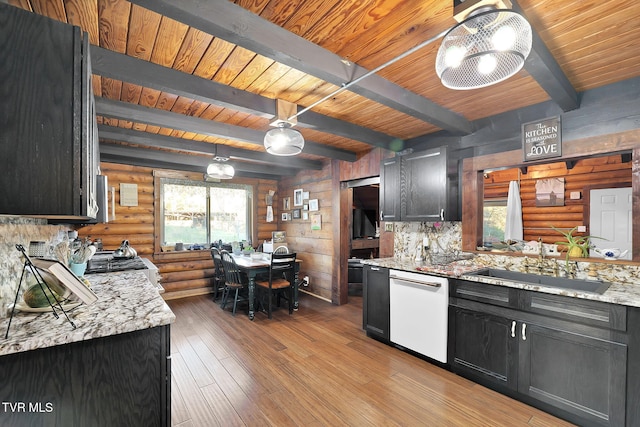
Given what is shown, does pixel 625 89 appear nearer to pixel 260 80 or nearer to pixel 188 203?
pixel 260 80

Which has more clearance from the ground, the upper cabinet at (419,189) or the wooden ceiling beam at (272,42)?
the wooden ceiling beam at (272,42)

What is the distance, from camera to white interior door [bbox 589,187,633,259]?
3795 millimetres

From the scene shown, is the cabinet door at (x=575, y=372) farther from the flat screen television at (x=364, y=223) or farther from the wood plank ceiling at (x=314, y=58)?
the flat screen television at (x=364, y=223)

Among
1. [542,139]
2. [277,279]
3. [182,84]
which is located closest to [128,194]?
[277,279]

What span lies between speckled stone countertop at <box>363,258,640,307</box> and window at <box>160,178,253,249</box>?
12.3 feet

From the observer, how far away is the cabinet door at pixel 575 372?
1793 mm

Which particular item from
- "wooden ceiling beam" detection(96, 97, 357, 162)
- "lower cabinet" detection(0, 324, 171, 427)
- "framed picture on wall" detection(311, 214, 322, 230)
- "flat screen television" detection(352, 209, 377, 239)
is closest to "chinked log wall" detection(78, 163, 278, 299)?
"framed picture on wall" detection(311, 214, 322, 230)

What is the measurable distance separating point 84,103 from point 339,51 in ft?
4.57

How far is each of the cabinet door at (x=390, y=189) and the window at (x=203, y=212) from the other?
134 inches

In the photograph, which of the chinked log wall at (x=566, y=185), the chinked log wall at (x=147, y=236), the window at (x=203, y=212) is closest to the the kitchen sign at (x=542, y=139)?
the chinked log wall at (x=566, y=185)

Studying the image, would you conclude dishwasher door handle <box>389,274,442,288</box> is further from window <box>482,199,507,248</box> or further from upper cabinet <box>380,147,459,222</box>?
window <box>482,199,507,248</box>

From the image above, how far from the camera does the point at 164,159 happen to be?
436 cm

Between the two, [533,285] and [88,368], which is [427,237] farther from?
[88,368]

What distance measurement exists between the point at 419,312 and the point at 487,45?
7.79ft
